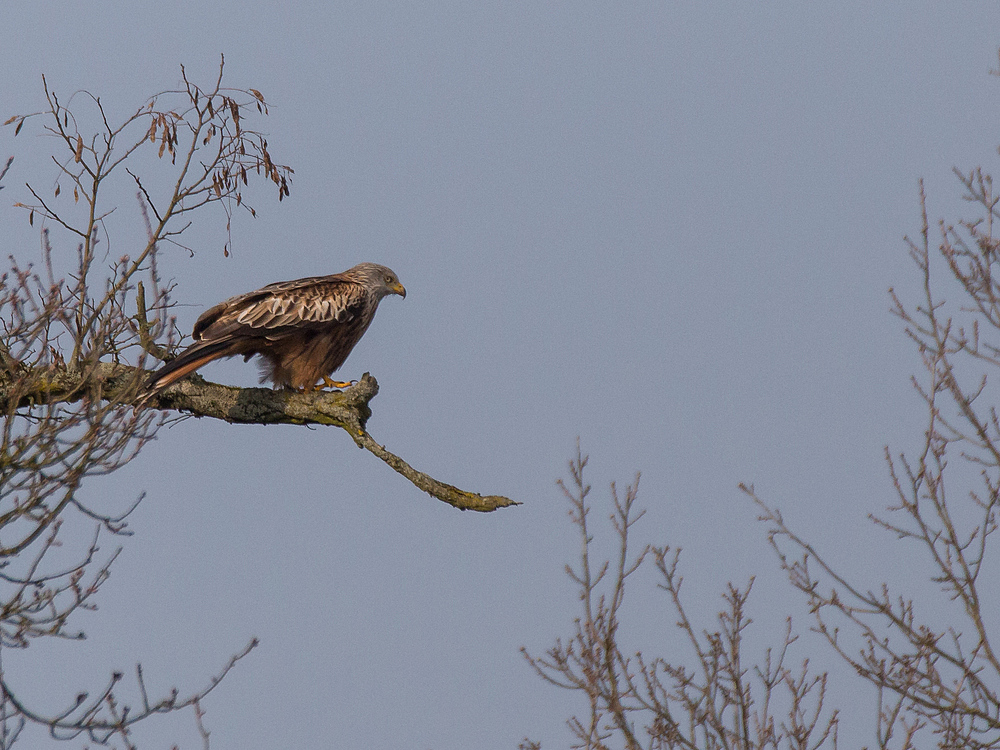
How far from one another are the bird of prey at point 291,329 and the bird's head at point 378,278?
1.36 ft

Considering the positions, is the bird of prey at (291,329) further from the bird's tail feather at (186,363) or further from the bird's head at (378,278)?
the bird's head at (378,278)

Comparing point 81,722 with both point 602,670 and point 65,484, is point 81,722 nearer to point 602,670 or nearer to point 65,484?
point 65,484

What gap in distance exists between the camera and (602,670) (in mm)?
5980

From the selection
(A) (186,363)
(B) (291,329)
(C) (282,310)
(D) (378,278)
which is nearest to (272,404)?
(A) (186,363)

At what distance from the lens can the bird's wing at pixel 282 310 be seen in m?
7.65

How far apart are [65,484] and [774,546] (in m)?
4.09

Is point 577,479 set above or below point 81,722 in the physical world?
above

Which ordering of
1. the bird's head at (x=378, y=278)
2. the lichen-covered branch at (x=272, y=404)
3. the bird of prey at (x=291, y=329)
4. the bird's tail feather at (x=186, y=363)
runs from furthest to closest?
1. the bird's head at (x=378, y=278)
2. the bird of prey at (x=291, y=329)
3. the bird's tail feather at (x=186, y=363)
4. the lichen-covered branch at (x=272, y=404)

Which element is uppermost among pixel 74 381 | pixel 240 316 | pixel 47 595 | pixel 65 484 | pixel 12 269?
pixel 240 316

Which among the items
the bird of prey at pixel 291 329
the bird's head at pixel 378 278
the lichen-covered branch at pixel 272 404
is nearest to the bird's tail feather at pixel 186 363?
the bird of prey at pixel 291 329

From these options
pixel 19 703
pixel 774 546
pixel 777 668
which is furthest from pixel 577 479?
pixel 19 703

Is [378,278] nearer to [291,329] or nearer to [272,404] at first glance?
[291,329]

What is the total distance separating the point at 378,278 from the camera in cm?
908

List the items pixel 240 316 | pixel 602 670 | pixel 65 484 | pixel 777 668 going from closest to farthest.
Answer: pixel 65 484, pixel 602 670, pixel 777 668, pixel 240 316
